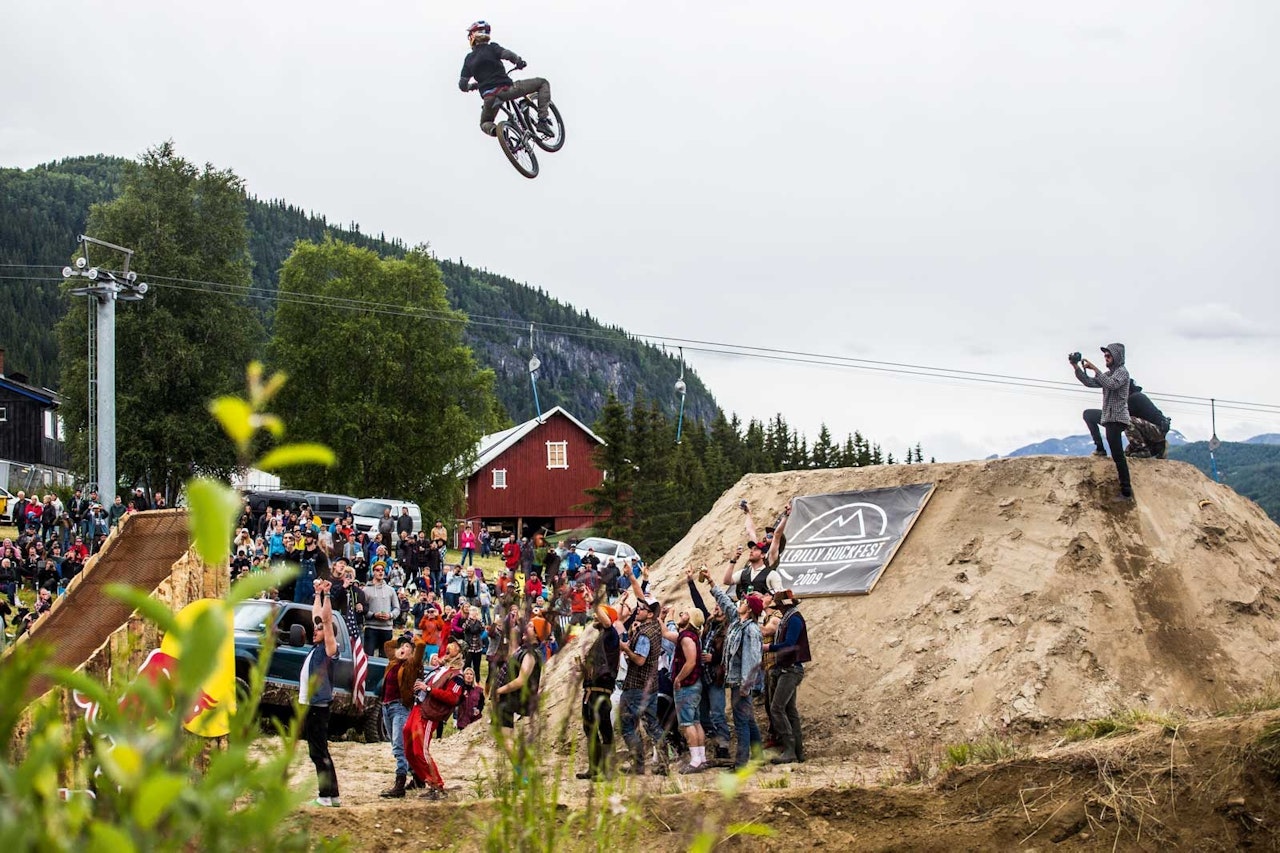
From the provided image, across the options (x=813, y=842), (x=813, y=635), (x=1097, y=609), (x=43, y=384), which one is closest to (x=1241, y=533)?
A: (x=1097, y=609)

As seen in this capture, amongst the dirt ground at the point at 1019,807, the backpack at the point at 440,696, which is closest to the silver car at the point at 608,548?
the backpack at the point at 440,696

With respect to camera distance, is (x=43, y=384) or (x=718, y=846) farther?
(x=43, y=384)

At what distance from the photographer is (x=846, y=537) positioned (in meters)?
16.8

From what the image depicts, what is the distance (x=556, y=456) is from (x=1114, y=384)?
53.7 m

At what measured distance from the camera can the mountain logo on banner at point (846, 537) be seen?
16172 mm

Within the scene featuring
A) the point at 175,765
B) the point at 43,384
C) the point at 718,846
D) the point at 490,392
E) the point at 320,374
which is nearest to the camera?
the point at 175,765

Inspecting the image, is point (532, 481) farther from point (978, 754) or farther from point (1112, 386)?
point (978, 754)

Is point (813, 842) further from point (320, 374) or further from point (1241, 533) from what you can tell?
point (320, 374)

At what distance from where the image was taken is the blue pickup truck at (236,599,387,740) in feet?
46.9

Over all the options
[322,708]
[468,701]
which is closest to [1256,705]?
[468,701]

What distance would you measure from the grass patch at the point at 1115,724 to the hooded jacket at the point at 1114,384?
382 cm

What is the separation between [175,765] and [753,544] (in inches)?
511

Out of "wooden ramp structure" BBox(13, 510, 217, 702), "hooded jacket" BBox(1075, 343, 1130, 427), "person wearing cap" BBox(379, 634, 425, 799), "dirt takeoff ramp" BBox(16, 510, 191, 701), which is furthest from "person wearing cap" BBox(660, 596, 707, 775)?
"hooded jacket" BBox(1075, 343, 1130, 427)

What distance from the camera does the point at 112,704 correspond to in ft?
7.55
